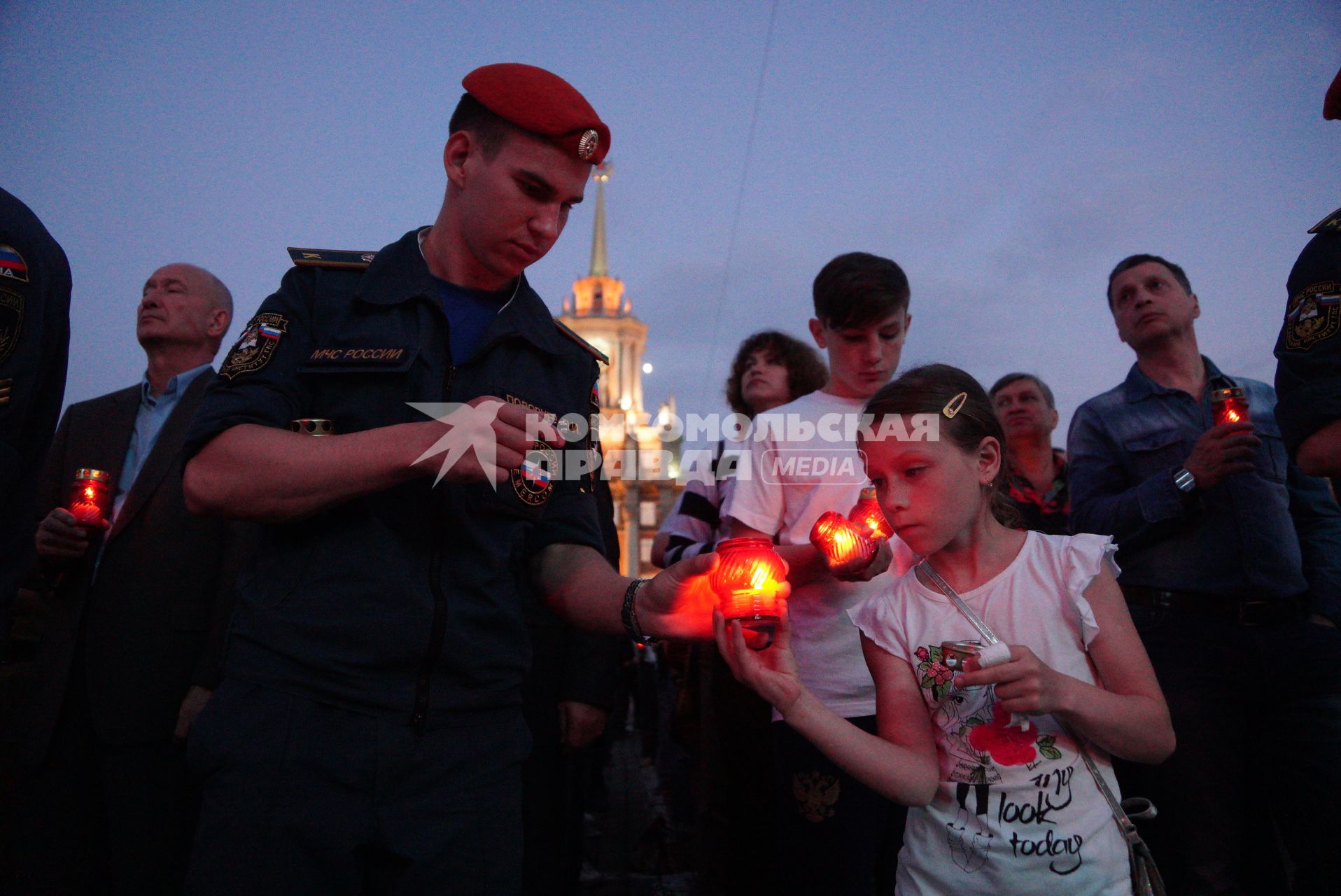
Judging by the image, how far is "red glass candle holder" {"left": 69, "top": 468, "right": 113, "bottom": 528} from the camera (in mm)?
3283

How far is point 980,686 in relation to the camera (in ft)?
6.40

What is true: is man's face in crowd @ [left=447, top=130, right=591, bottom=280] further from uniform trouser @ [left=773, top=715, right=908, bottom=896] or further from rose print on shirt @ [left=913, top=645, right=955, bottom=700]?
uniform trouser @ [left=773, top=715, right=908, bottom=896]

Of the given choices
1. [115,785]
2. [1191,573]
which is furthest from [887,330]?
[115,785]

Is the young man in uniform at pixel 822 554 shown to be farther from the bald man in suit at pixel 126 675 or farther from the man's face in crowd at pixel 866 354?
the bald man in suit at pixel 126 675

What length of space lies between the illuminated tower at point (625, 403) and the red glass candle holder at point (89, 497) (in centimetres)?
4872

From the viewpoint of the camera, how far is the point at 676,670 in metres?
6.35

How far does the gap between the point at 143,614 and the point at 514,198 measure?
2.51 metres

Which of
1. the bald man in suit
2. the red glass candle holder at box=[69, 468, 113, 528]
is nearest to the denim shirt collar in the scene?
the bald man in suit

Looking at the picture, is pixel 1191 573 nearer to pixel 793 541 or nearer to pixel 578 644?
pixel 793 541

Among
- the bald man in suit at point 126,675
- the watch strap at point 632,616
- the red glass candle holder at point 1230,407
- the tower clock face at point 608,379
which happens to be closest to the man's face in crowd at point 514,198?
the watch strap at point 632,616

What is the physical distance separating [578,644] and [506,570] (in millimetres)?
1850

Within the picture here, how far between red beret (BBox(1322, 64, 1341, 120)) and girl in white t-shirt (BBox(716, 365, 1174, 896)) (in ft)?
5.67

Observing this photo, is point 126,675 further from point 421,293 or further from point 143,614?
point 421,293

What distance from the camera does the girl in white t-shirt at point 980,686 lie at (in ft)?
6.35
